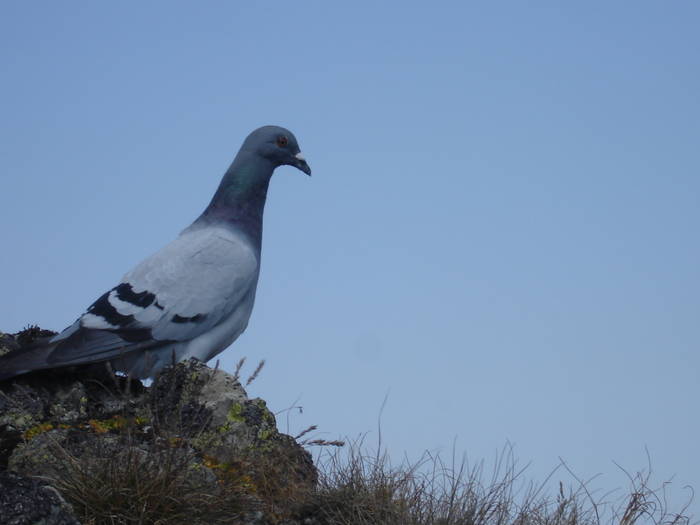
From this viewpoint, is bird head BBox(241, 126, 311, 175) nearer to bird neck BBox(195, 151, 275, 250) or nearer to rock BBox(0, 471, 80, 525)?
bird neck BBox(195, 151, 275, 250)

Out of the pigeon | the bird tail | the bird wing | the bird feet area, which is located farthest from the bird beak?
the bird tail

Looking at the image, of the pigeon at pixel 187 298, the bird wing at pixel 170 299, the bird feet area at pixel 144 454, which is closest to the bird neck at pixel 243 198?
the pigeon at pixel 187 298

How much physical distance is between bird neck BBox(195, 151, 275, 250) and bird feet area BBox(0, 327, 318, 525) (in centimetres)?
186

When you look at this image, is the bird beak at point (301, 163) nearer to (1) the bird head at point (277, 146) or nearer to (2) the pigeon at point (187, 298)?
(1) the bird head at point (277, 146)

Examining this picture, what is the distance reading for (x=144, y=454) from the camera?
211 inches

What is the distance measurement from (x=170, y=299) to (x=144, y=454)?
2786 millimetres

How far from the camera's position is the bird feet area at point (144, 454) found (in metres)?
5.08

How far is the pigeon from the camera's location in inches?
299

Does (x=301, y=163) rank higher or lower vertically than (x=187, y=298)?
higher

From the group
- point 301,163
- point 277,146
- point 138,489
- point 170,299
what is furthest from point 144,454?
point 301,163

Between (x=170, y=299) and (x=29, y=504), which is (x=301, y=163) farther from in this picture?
(x=29, y=504)

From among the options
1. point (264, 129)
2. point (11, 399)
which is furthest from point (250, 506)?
point (264, 129)

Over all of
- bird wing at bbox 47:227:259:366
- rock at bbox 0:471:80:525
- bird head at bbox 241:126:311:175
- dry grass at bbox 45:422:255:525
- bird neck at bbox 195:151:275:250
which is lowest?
rock at bbox 0:471:80:525

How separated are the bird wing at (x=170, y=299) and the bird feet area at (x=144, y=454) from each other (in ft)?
0.99
